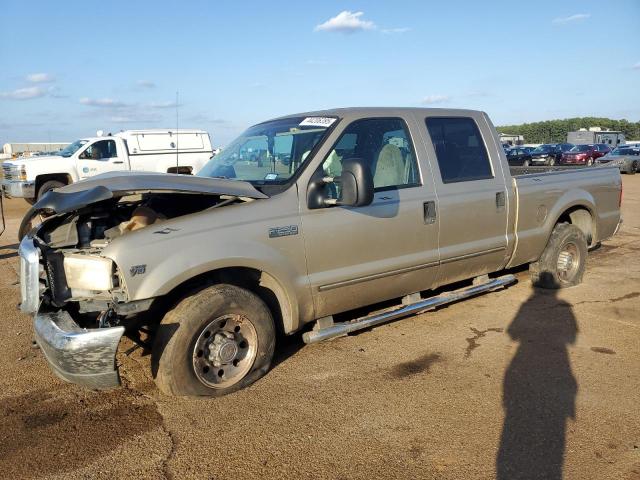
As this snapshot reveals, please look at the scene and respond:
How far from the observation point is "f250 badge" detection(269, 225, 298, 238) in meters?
3.63

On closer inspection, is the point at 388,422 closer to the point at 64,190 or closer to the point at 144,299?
the point at 144,299

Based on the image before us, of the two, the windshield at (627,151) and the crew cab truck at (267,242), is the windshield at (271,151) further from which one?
the windshield at (627,151)

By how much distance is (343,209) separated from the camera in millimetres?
3951

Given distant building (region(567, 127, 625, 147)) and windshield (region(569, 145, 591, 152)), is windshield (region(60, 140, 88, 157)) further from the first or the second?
distant building (region(567, 127, 625, 147))

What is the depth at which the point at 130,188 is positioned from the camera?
323 cm

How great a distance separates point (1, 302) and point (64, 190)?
2939mm

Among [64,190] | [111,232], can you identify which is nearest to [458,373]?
[111,232]

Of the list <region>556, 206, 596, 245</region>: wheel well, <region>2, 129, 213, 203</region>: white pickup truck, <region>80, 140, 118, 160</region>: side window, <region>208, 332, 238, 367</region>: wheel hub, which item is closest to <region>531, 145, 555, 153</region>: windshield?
<region>2, 129, 213, 203</region>: white pickup truck

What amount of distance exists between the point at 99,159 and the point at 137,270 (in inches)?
549

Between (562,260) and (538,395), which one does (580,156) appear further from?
(538,395)

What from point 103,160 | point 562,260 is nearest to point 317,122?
point 562,260

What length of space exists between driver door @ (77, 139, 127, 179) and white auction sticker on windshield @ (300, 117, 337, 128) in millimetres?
12514

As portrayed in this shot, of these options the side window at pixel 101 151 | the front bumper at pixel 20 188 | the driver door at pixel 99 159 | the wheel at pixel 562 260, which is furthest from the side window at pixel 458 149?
the side window at pixel 101 151

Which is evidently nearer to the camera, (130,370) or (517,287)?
(130,370)
